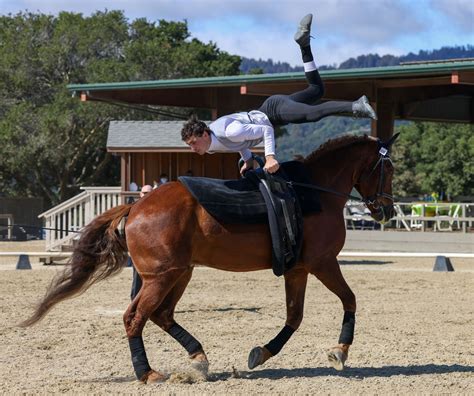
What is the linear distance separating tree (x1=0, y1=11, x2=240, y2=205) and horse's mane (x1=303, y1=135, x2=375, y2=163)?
27315mm

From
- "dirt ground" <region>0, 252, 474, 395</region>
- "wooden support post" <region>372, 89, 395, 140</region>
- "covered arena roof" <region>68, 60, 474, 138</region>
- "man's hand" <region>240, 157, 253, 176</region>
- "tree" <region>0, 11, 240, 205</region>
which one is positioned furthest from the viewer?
"tree" <region>0, 11, 240, 205</region>

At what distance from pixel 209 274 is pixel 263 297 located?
4.05 meters

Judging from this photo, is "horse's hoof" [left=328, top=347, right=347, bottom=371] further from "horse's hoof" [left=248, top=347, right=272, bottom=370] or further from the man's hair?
the man's hair

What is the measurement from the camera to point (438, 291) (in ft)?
48.1

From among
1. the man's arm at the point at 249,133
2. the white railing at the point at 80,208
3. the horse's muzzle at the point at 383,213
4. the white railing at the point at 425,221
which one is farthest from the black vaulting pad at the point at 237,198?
the white railing at the point at 425,221

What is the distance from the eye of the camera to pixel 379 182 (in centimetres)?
838

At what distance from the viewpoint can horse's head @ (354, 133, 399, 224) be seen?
8.35m

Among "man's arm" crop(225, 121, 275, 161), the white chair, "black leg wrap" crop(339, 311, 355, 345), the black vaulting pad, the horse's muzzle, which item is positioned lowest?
the white chair

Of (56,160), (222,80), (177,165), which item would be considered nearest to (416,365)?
(222,80)

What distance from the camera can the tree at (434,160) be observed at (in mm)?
41625

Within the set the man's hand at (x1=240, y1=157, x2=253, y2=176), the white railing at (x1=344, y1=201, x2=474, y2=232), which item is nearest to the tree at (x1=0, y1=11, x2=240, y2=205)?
the white railing at (x1=344, y1=201, x2=474, y2=232)

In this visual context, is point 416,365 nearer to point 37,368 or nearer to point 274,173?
point 274,173

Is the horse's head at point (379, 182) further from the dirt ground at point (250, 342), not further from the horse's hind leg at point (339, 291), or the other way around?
the dirt ground at point (250, 342)

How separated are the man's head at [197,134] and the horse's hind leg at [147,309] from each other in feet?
3.37
